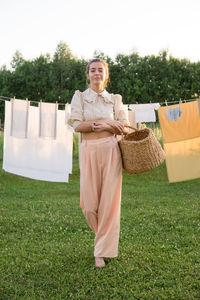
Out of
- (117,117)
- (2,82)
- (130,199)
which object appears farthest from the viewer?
(2,82)

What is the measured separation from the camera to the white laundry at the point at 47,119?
6910mm

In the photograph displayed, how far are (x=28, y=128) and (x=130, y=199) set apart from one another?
2442mm

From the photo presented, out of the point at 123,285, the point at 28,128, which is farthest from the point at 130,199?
the point at 123,285

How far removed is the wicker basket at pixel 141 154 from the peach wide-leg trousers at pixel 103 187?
100 mm

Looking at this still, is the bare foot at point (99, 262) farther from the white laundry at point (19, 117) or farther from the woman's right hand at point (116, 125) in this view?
the white laundry at point (19, 117)

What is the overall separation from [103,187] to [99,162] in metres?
0.21

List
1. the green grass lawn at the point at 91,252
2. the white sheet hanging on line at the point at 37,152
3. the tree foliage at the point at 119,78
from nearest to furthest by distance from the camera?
the green grass lawn at the point at 91,252 < the white sheet hanging on line at the point at 37,152 < the tree foliage at the point at 119,78

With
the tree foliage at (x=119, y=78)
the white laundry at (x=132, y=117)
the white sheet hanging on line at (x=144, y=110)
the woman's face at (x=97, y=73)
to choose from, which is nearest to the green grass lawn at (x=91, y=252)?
the woman's face at (x=97, y=73)

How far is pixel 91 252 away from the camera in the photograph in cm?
337

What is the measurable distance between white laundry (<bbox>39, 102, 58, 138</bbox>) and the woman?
4.12 m

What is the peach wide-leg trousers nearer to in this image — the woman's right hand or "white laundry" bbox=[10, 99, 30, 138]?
the woman's right hand

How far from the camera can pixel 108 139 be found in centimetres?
283

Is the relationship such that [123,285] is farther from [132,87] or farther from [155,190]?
[132,87]

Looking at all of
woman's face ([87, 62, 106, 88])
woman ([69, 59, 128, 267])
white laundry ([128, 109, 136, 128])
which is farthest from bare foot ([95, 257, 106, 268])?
white laundry ([128, 109, 136, 128])
